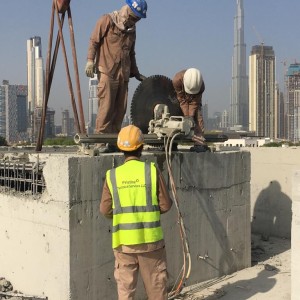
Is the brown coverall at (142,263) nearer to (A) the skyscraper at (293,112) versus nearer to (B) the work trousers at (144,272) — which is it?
(B) the work trousers at (144,272)

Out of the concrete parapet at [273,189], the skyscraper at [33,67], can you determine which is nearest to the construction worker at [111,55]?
the concrete parapet at [273,189]

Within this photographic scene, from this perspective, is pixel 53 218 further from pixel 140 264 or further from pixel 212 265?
pixel 212 265

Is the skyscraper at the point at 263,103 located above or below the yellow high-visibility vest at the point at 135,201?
above

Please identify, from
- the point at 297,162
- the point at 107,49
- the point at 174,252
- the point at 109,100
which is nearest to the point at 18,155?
the point at 109,100

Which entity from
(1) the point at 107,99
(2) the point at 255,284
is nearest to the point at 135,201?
(1) the point at 107,99

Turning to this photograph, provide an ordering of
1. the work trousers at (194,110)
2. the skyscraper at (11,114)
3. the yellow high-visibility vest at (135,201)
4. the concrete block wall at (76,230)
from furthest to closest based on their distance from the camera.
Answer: the skyscraper at (11,114)
the work trousers at (194,110)
the concrete block wall at (76,230)
the yellow high-visibility vest at (135,201)

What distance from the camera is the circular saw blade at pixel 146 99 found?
659 cm

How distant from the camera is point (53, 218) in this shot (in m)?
4.71

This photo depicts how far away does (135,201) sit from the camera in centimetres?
363

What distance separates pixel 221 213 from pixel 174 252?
3.84 ft

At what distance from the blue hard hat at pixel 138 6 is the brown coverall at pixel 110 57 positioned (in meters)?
0.09

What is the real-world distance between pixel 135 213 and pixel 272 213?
654 centimetres

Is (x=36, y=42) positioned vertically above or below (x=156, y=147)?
above

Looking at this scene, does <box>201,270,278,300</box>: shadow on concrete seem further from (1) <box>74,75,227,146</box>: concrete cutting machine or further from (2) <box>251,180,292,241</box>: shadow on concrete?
(2) <box>251,180,292,241</box>: shadow on concrete
